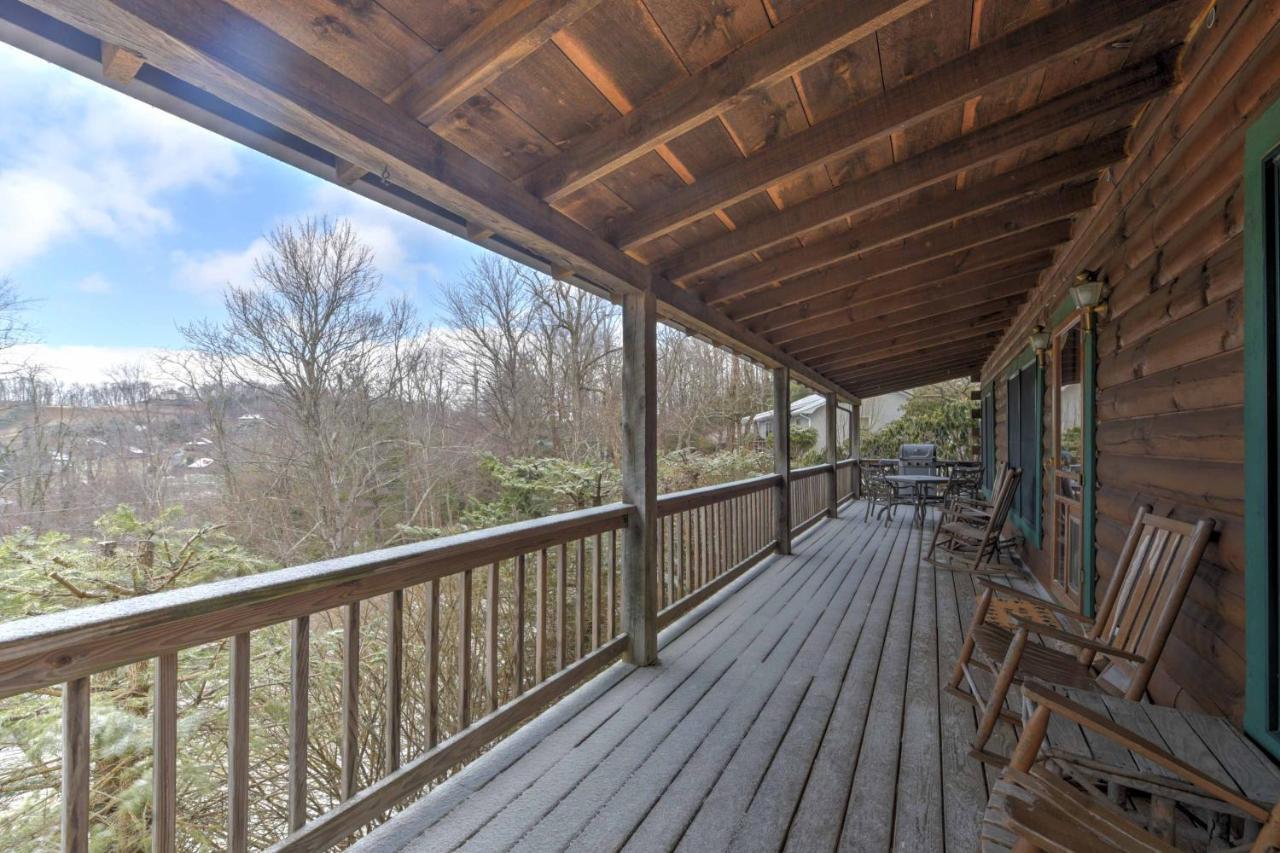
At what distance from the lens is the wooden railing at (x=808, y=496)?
23.0ft

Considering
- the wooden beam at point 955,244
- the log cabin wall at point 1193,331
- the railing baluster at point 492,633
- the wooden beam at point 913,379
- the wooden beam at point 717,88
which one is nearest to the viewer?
the wooden beam at point 717,88

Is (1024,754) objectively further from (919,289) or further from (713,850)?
(919,289)

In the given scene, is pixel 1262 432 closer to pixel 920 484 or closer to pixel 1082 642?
pixel 1082 642

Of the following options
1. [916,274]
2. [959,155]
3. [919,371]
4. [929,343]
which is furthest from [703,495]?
[919,371]

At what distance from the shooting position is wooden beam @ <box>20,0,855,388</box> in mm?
1138

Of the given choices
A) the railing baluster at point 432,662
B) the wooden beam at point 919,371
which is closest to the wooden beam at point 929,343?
the wooden beam at point 919,371

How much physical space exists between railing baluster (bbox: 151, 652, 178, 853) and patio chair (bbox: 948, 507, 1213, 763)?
234cm

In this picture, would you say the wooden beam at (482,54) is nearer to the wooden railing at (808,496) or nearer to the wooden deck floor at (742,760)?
the wooden deck floor at (742,760)

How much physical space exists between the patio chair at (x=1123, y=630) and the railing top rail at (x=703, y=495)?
5.87ft

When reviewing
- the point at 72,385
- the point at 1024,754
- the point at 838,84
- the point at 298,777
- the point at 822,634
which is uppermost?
the point at 838,84

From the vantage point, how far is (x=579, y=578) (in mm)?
2932

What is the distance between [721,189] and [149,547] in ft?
13.1

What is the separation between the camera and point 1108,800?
1.33m

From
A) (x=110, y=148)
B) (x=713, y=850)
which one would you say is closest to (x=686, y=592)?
(x=713, y=850)
